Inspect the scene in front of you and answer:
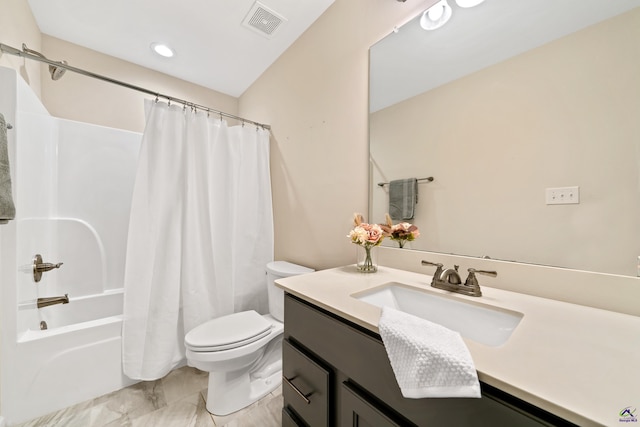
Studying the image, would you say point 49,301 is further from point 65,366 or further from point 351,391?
point 351,391

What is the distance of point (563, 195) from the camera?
0.72 meters

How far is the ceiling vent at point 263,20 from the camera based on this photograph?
1.48 metres

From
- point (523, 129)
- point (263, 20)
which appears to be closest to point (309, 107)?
point (263, 20)

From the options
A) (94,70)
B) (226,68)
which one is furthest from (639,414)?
(94,70)

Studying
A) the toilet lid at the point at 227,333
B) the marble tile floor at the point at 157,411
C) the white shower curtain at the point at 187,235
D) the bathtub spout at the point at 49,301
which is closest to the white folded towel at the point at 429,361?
the toilet lid at the point at 227,333

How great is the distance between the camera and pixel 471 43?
3.06ft

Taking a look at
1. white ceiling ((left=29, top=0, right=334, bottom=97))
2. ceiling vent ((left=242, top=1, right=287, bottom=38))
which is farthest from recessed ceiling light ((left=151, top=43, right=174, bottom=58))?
ceiling vent ((left=242, top=1, right=287, bottom=38))

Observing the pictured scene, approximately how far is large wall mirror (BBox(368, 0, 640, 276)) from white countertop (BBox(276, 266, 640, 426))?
0.63 ft

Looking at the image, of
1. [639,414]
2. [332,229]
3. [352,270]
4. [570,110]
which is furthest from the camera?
[332,229]

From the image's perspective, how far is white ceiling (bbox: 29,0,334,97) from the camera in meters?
1.47

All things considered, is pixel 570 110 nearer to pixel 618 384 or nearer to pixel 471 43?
pixel 471 43

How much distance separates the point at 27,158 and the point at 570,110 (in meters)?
2.48

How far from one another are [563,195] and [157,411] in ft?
6.91

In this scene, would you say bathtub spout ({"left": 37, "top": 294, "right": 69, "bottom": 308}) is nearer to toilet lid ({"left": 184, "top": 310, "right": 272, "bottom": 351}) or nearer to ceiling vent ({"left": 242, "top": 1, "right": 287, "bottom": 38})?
toilet lid ({"left": 184, "top": 310, "right": 272, "bottom": 351})
